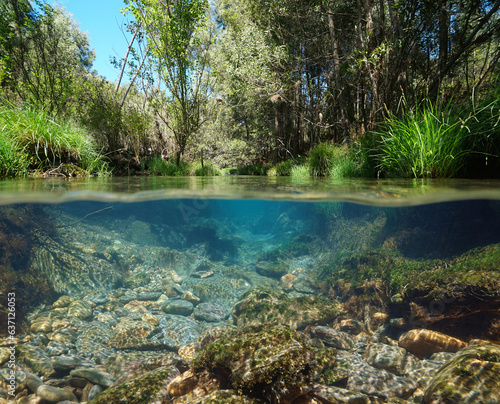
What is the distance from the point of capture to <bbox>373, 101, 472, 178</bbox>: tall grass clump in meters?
5.44

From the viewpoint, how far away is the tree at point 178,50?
38.3ft

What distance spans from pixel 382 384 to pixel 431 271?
10.5 feet

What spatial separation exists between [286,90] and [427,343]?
13913 mm

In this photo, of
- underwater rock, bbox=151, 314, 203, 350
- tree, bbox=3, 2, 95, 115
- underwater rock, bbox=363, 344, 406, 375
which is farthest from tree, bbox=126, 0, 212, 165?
underwater rock, bbox=363, 344, 406, 375

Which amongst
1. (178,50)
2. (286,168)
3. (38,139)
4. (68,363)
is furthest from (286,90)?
(68,363)

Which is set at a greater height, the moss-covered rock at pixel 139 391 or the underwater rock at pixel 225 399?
the underwater rock at pixel 225 399

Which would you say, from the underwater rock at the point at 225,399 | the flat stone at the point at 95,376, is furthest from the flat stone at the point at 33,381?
the underwater rock at the point at 225,399

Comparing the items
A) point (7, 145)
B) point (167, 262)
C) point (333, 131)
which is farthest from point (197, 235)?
point (333, 131)

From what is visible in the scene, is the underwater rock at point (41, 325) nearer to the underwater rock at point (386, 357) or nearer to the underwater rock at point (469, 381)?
the underwater rock at point (386, 357)

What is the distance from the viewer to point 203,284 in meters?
7.28

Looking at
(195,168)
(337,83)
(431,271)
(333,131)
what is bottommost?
(431,271)

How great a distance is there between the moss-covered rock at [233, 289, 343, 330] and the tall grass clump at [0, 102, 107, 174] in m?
6.74

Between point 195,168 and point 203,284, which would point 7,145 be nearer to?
point 203,284

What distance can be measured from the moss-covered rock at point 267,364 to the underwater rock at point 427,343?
1521 mm
